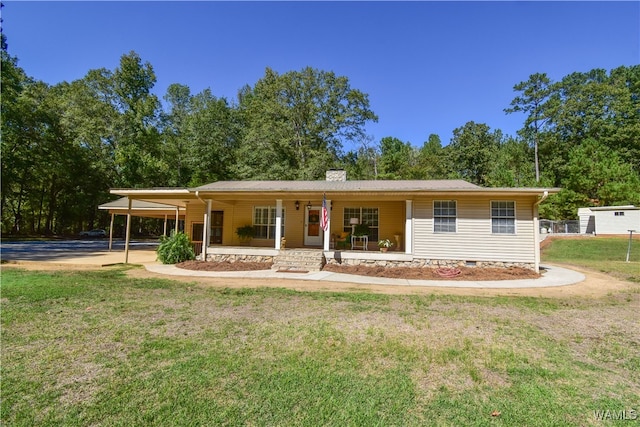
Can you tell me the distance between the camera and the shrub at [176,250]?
12344 mm

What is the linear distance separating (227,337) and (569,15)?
13.5 metres

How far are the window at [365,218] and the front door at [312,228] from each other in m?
1.18

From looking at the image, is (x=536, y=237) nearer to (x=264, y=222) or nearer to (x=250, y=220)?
(x=264, y=222)

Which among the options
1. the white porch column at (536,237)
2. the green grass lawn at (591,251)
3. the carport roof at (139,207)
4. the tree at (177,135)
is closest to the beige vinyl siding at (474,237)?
the white porch column at (536,237)

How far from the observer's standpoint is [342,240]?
13492mm

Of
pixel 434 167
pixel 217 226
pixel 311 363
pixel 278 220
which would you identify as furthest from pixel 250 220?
pixel 434 167

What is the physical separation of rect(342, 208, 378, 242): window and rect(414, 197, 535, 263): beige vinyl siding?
2.45 m

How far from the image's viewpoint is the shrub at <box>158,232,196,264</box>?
12344mm

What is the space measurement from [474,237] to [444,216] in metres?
1.22

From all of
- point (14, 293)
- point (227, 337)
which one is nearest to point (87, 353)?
point (227, 337)

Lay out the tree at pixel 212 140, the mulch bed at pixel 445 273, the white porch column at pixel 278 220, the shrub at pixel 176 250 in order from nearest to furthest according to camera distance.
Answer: the mulch bed at pixel 445 273, the white porch column at pixel 278 220, the shrub at pixel 176 250, the tree at pixel 212 140

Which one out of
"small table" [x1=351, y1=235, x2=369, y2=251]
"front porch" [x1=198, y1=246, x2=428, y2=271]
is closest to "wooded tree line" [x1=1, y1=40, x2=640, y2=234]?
"small table" [x1=351, y1=235, x2=369, y2=251]

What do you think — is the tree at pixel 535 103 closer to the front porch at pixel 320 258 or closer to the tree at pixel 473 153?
the tree at pixel 473 153

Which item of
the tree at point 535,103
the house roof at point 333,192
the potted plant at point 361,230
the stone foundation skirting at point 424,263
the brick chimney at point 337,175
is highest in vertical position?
the tree at point 535,103
